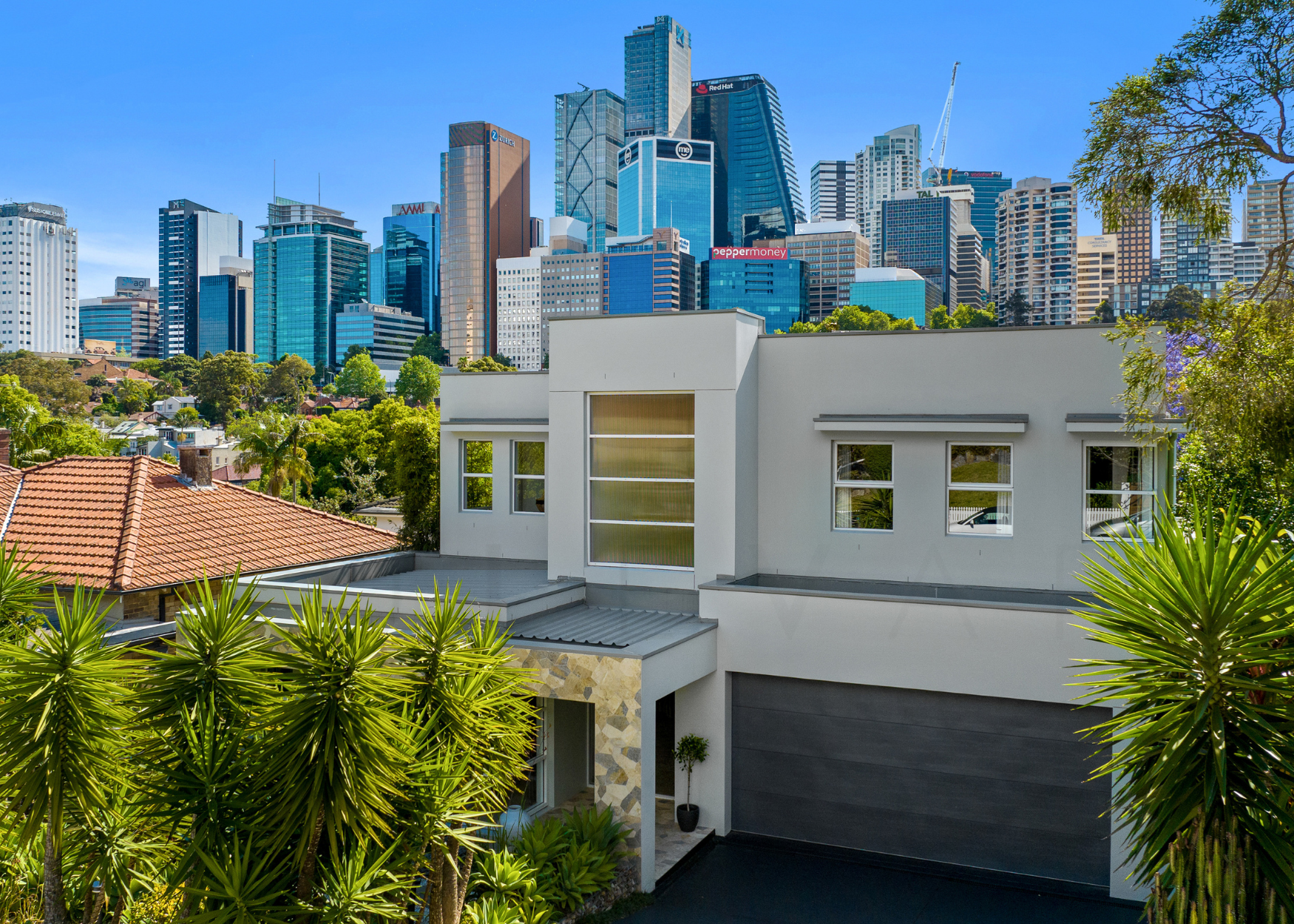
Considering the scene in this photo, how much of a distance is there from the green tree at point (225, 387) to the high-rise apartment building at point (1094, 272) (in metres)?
108

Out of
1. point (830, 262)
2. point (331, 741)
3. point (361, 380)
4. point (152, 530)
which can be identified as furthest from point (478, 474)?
point (830, 262)

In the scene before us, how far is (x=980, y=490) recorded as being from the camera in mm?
13953

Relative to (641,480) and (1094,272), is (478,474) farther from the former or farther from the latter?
(1094,272)

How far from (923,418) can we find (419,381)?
4282 inches

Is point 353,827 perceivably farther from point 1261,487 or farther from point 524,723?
point 1261,487

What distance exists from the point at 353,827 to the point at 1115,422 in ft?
35.0

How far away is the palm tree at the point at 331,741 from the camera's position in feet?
24.2

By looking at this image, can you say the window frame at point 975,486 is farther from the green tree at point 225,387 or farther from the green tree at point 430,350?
the green tree at point 430,350

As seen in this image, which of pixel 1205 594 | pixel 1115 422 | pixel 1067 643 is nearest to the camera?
pixel 1205 594

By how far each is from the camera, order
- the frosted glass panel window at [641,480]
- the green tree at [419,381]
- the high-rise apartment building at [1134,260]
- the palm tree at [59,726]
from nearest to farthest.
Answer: the palm tree at [59,726] < the frosted glass panel window at [641,480] < the green tree at [419,381] < the high-rise apartment building at [1134,260]

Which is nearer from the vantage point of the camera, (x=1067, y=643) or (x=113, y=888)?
(x=113, y=888)

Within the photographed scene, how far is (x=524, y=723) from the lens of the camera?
952cm

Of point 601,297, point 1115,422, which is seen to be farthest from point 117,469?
point 601,297

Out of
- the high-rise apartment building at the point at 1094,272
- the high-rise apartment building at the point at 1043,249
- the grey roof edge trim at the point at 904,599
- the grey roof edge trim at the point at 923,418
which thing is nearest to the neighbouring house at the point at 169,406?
the grey roof edge trim at the point at 923,418
